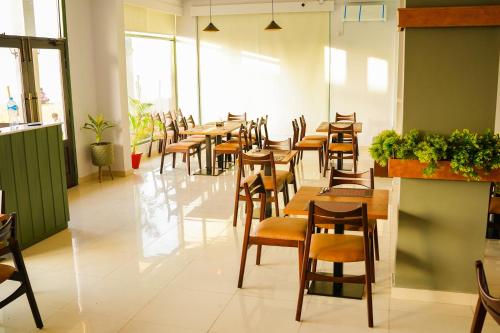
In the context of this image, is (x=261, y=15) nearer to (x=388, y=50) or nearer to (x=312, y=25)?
(x=312, y=25)

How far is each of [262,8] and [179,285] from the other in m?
8.10

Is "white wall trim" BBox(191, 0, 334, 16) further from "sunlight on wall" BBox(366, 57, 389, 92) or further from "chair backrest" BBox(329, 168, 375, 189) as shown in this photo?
"chair backrest" BBox(329, 168, 375, 189)

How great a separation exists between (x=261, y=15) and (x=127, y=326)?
8902 millimetres

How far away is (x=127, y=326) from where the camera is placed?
Answer: 146 inches

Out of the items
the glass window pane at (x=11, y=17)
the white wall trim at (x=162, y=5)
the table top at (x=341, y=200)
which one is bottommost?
the table top at (x=341, y=200)

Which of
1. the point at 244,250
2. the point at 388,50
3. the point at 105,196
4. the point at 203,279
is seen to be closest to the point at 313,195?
the point at 244,250

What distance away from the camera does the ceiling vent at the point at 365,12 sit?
34.2ft

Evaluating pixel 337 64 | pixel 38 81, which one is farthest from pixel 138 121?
pixel 337 64

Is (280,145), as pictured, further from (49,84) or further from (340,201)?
(49,84)

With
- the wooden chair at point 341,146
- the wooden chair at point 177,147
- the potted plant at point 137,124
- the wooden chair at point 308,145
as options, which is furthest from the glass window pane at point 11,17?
the wooden chair at point 341,146

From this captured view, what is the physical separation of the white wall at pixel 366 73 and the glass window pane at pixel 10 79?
6.41 m

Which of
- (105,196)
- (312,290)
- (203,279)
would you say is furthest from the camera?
(105,196)

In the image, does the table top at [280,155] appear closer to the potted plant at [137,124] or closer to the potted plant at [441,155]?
the potted plant at [441,155]

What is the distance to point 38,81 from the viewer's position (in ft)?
23.9
